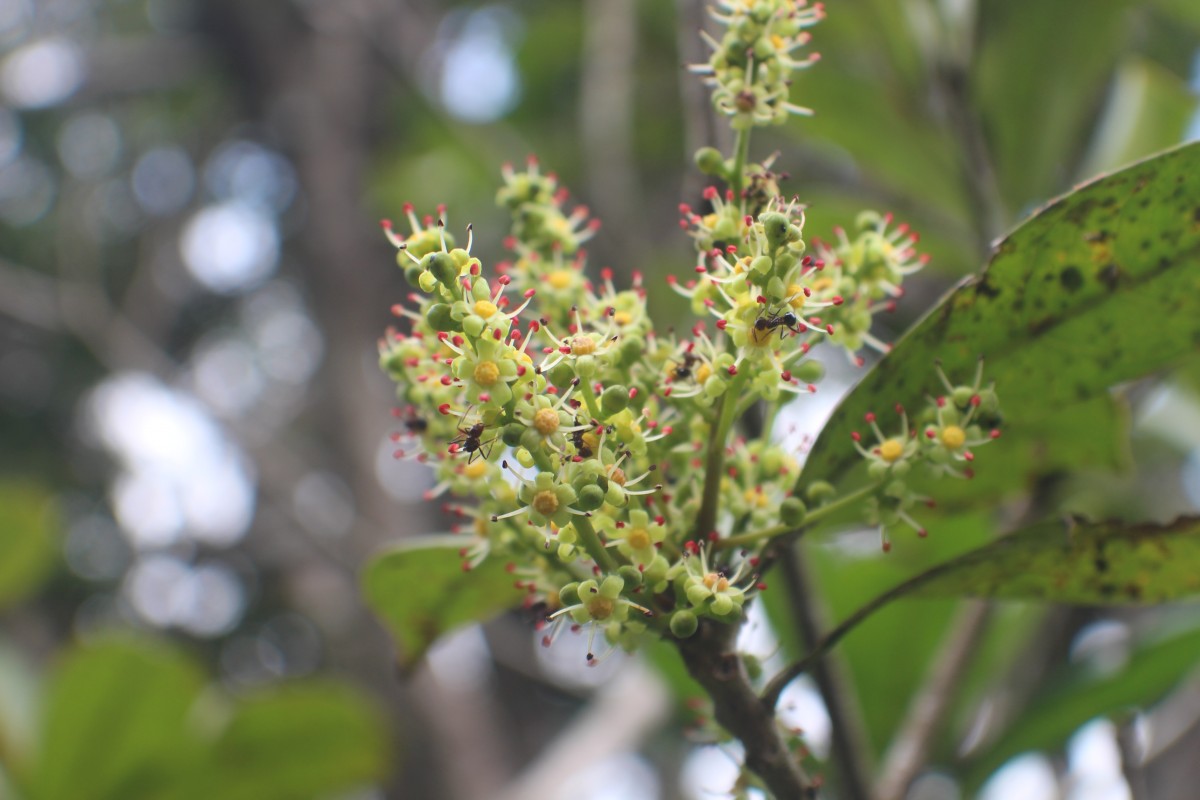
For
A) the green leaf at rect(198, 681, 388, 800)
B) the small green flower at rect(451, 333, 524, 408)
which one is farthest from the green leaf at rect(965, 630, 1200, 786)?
the green leaf at rect(198, 681, 388, 800)

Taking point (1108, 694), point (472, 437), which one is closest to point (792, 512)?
point (472, 437)

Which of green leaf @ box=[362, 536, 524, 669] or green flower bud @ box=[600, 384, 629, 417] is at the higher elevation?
green flower bud @ box=[600, 384, 629, 417]

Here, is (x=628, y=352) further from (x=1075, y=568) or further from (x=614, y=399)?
(x=1075, y=568)

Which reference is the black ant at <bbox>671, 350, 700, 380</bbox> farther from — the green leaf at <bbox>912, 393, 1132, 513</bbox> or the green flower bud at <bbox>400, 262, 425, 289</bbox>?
the green leaf at <bbox>912, 393, 1132, 513</bbox>

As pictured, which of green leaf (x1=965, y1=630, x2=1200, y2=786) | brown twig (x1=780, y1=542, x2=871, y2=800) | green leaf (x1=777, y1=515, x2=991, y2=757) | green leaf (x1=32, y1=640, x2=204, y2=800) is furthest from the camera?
green leaf (x1=32, y1=640, x2=204, y2=800)

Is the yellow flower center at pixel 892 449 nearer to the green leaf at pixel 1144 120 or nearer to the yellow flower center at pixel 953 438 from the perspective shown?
the yellow flower center at pixel 953 438

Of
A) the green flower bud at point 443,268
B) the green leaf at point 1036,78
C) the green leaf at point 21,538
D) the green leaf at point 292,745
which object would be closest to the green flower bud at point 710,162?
the green flower bud at point 443,268

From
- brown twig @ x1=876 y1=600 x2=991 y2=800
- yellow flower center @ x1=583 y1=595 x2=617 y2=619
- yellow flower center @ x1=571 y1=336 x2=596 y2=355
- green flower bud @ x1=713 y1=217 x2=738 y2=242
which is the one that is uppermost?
green flower bud @ x1=713 y1=217 x2=738 y2=242
